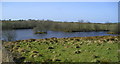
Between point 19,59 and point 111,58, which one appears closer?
point 111,58

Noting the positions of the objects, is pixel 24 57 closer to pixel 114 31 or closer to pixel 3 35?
pixel 3 35

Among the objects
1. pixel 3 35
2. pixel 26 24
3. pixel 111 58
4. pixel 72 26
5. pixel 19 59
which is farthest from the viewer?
pixel 26 24

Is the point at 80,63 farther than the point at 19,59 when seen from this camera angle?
No

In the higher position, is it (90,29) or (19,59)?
(19,59)

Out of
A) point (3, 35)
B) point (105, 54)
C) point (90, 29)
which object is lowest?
point (90, 29)

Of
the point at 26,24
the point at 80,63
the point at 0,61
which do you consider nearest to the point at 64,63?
the point at 80,63

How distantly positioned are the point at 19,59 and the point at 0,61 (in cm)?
92

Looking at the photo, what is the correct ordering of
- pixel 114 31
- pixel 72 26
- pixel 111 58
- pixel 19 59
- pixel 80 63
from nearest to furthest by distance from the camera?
pixel 80 63, pixel 111 58, pixel 19 59, pixel 114 31, pixel 72 26

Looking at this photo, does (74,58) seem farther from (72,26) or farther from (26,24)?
(26,24)

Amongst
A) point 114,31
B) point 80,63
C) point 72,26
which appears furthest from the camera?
point 72,26

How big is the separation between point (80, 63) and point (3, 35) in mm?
13969

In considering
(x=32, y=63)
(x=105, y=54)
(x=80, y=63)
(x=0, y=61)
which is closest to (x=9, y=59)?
(x=0, y=61)

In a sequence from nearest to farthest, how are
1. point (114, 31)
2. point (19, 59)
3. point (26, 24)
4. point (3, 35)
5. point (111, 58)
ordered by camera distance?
point (111, 58) < point (19, 59) < point (3, 35) < point (114, 31) < point (26, 24)

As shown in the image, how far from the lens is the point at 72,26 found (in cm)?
4456
